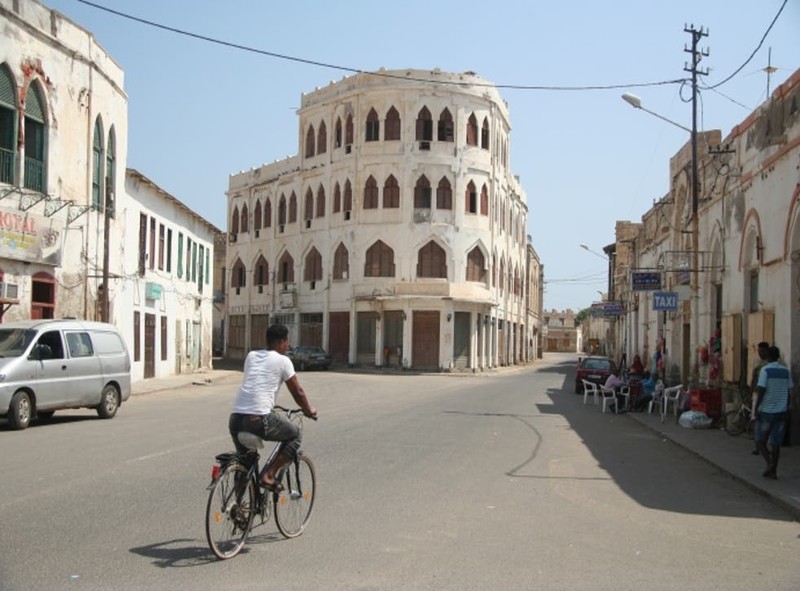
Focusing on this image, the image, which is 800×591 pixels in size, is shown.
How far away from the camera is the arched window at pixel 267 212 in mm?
62906

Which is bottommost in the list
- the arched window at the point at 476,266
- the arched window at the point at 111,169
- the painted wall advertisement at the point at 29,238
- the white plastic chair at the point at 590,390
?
the white plastic chair at the point at 590,390

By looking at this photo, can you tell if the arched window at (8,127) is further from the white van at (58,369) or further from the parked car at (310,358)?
the parked car at (310,358)

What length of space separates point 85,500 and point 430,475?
4356 mm

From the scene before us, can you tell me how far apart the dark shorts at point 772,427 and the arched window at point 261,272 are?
52669 millimetres

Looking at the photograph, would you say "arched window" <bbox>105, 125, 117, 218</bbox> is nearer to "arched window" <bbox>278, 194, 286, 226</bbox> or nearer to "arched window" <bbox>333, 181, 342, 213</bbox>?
"arched window" <bbox>333, 181, 342, 213</bbox>

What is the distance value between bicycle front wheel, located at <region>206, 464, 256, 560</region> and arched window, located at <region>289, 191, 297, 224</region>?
53126 mm

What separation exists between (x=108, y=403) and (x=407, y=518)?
12086 mm

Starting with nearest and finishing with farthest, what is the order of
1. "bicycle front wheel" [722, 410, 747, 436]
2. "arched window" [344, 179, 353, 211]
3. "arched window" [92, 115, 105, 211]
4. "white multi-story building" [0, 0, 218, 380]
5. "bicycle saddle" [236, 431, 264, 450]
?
"bicycle saddle" [236, 431, 264, 450]
"bicycle front wheel" [722, 410, 747, 436]
"white multi-story building" [0, 0, 218, 380]
"arched window" [92, 115, 105, 211]
"arched window" [344, 179, 353, 211]

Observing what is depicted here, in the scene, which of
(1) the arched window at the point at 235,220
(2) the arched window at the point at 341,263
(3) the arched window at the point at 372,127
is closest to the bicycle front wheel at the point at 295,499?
(2) the arched window at the point at 341,263

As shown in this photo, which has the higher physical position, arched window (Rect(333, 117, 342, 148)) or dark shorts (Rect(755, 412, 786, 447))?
arched window (Rect(333, 117, 342, 148))

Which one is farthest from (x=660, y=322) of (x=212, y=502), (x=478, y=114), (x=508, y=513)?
(x=212, y=502)

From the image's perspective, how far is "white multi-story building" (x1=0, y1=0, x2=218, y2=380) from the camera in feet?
73.9

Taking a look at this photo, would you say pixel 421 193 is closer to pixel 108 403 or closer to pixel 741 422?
pixel 108 403

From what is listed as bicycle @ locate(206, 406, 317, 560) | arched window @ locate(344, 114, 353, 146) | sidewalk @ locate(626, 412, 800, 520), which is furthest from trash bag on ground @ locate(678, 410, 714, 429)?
arched window @ locate(344, 114, 353, 146)
